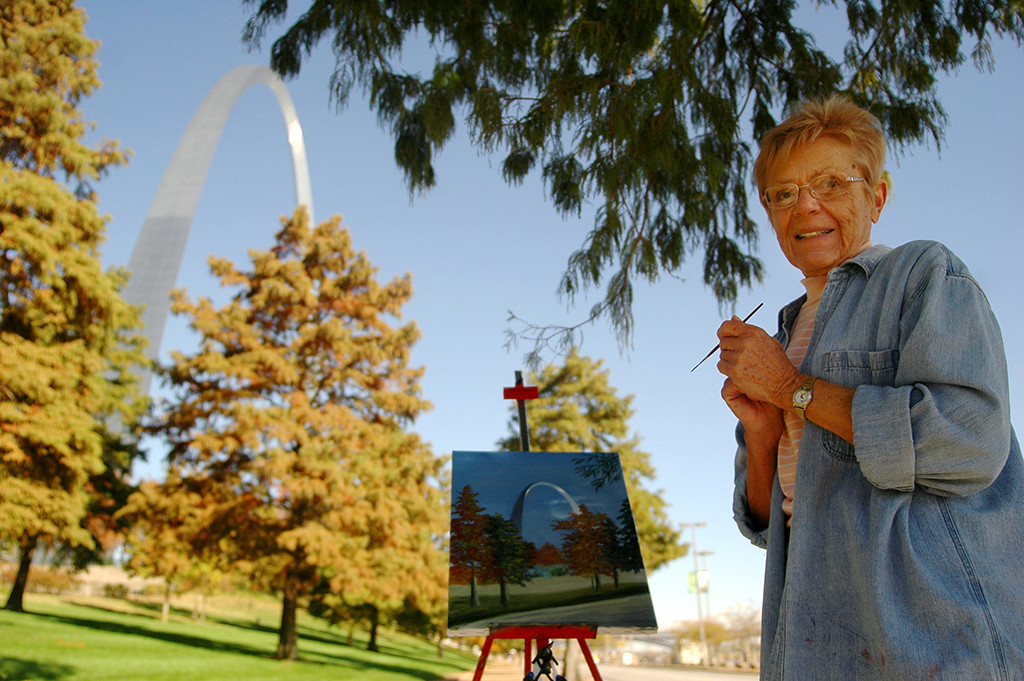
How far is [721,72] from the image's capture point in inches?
132

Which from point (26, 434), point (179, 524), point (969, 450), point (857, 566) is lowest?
point (857, 566)

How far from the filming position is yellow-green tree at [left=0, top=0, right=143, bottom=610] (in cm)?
917

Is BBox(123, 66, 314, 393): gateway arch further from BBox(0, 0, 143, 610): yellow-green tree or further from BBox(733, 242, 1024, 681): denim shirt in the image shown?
BBox(733, 242, 1024, 681): denim shirt

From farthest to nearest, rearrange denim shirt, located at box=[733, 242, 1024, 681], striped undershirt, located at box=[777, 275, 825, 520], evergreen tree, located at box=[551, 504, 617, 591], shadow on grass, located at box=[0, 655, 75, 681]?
1. shadow on grass, located at box=[0, 655, 75, 681]
2. evergreen tree, located at box=[551, 504, 617, 591]
3. striped undershirt, located at box=[777, 275, 825, 520]
4. denim shirt, located at box=[733, 242, 1024, 681]

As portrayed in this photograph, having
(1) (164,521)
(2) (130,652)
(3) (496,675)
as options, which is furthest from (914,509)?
(3) (496,675)

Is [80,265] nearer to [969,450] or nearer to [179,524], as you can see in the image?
[179,524]

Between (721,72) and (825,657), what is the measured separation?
3037mm

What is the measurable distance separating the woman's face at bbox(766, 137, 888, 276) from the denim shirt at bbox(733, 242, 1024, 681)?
0.53 ft

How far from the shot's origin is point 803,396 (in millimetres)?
953

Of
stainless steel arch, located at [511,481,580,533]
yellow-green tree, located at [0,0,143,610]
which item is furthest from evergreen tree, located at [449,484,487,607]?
yellow-green tree, located at [0,0,143,610]

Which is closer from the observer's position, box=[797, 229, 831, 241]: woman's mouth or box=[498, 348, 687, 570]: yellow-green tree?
box=[797, 229, 831, 241]: woman's mouth

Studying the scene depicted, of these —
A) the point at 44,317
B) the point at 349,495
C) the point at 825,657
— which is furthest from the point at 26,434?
the point at 825,657

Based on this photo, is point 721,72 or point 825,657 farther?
point 721,72

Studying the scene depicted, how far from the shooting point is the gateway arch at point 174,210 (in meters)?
18.1
